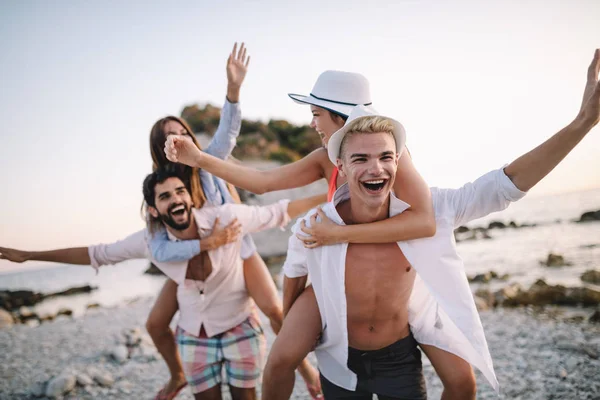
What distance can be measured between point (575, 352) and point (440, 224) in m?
4.22

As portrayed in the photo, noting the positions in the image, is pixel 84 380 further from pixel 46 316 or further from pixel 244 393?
pixel 46 316

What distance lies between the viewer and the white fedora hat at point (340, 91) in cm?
352

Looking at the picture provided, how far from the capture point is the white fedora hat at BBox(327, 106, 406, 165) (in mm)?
2775

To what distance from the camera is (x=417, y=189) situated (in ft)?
9.68

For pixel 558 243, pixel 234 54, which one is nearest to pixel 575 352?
pixel 234 54

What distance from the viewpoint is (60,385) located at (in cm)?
604

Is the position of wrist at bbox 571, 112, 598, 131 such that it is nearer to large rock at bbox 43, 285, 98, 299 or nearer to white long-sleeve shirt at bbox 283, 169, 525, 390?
white long-sleeve shirt at bbox 283, 169, 525, 390

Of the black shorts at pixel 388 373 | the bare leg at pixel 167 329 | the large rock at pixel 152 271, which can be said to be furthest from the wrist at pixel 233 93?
the large rock at pixel 152 271

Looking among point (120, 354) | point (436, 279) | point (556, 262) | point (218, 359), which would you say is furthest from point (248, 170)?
point (556, 262)

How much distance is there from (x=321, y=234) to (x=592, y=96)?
187 centimetres

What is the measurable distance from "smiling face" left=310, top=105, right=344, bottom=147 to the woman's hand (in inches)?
35.9

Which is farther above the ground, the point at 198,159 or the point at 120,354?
the point at 198,159

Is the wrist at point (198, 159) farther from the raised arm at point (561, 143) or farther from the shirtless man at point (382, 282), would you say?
the raised arm at point (561, 143)

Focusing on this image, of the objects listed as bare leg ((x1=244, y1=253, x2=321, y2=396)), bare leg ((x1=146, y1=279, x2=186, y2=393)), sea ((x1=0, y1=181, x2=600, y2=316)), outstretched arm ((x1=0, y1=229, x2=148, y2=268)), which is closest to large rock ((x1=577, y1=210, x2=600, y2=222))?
sea ((x1=0, y1=181, x2=600, y2=316))
